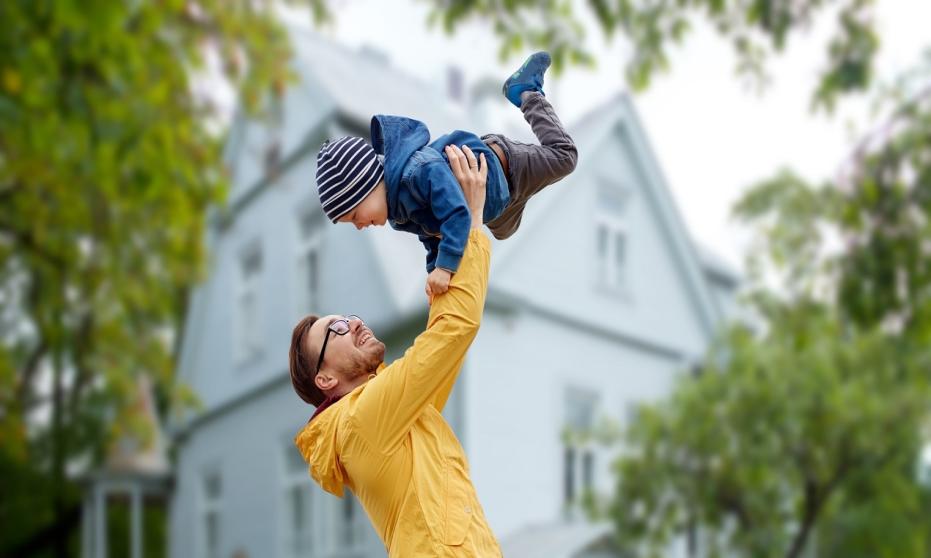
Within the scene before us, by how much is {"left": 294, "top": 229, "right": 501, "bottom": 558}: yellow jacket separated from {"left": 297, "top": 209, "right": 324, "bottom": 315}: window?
1493 centimetres

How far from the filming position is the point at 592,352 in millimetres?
16812

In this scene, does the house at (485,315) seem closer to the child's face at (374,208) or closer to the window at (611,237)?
the window at (611,237)

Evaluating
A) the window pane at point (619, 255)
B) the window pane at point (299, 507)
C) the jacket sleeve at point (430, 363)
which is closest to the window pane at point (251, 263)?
the window pane at point (299, 507)

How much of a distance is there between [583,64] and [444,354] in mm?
6978

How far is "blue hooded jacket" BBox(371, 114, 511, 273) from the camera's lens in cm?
222

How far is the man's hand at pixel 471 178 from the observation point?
2.24 meters

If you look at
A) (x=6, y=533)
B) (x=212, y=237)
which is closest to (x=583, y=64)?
(x=212, y=237)

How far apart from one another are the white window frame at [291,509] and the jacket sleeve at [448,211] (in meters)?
14.8

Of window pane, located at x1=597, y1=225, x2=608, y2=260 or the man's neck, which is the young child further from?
window pane, located at x1=597, y1=225, x2=608, y2=260

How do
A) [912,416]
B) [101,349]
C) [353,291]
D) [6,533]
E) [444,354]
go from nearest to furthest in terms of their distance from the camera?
[444,354], [912,416], [101,349], [353,291], [6,533]

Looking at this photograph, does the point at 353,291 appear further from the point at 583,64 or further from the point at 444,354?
the point at 444,354

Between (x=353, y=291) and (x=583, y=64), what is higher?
(x=353, y=291)

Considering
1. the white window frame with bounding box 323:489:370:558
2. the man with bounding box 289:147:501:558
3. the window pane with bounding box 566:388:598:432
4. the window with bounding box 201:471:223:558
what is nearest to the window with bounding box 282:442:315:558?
the white window frame with bounding box 323:489:370:558

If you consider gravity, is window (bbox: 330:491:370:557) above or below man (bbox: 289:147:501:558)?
above
